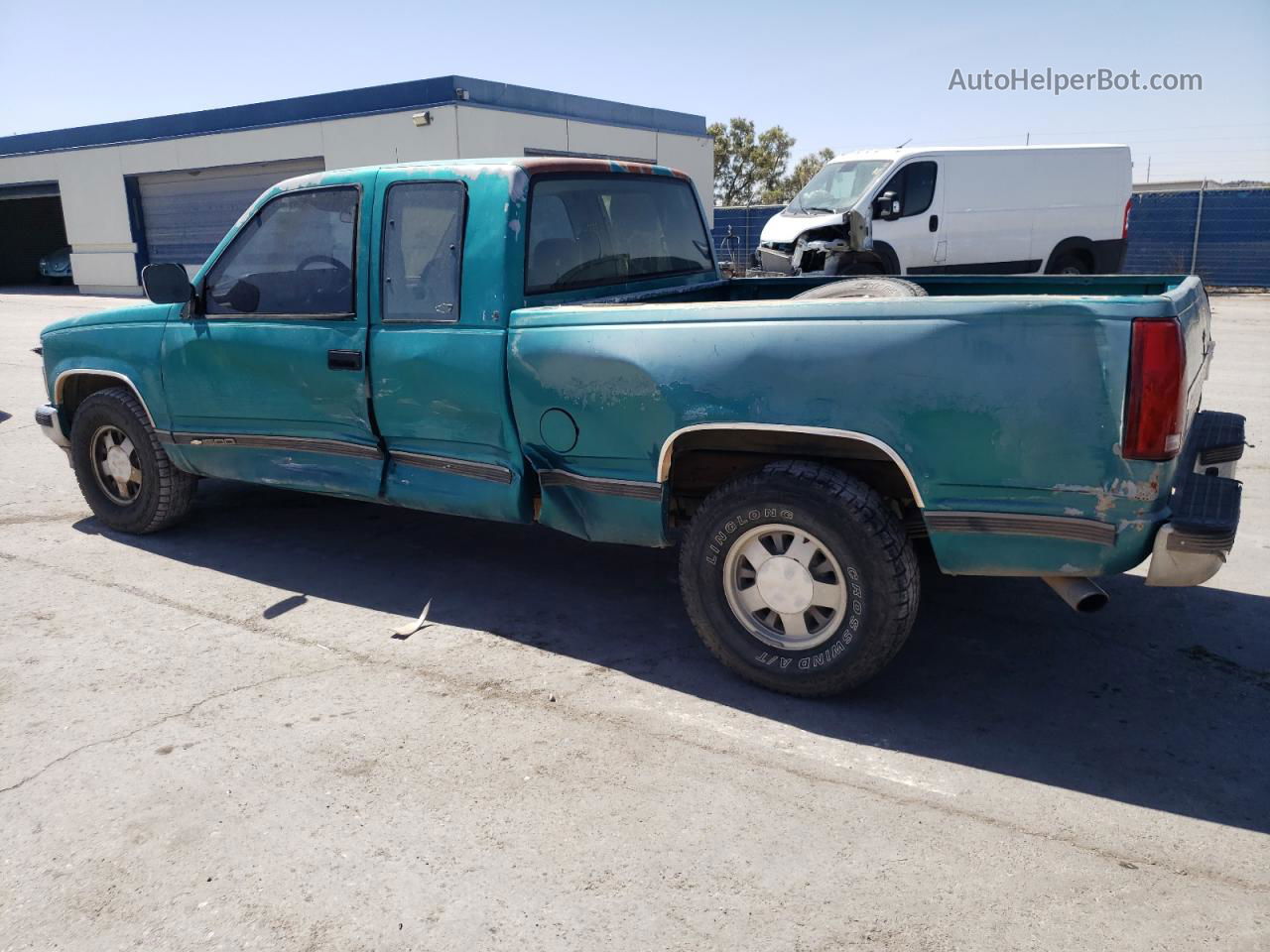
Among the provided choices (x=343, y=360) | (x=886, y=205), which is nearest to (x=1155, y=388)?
(x=343, y=360)

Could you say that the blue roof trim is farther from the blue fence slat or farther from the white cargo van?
the blue fence slat

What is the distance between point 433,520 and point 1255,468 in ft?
17.7

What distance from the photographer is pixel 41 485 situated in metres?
6.99

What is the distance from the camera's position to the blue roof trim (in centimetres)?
2102

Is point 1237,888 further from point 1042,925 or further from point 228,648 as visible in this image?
point 228,648

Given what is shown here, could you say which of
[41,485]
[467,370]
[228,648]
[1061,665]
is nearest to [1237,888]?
[1061,665]

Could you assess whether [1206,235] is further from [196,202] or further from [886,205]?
[196,202]

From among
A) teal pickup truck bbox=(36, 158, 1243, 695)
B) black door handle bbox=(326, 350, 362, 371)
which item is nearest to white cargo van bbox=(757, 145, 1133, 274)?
teal pickup truck bbox=(36, 158, 1243, 695)

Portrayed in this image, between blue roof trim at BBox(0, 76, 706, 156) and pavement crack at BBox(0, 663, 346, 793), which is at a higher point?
blue roof trim at BBox(0, 76, 706, 156)

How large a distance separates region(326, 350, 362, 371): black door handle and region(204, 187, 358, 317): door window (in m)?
0.18

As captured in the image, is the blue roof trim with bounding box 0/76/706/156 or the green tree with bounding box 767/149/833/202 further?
the green tree with bounding box 767/149/833/202

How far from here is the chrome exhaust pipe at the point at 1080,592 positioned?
3273 mm

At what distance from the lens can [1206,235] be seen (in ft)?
72.8

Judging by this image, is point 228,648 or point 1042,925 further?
point 228,648
